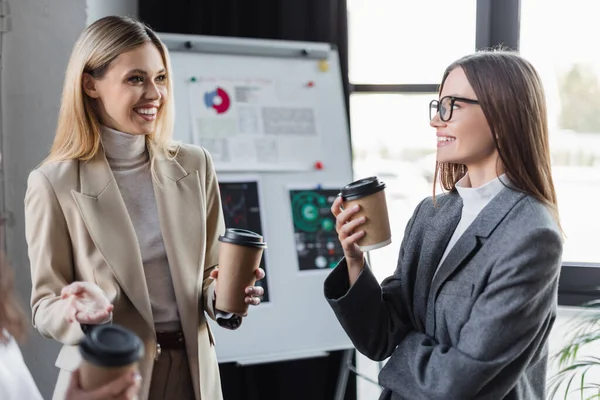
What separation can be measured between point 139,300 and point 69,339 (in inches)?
7.1

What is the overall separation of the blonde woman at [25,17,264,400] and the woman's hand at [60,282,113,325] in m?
0.20

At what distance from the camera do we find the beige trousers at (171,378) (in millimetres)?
1815

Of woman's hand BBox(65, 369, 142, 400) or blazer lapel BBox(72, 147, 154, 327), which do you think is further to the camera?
blazer lapel BBox(72, 147, 154, 327)

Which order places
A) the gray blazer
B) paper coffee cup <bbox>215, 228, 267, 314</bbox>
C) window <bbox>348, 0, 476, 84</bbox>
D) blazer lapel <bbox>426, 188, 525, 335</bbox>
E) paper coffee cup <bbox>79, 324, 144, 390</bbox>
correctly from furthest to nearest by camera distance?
window <bbox>348, 0, 476, 84</bbox>
paper coffee cup <bbox>215, 228, 267, 314</bbox>
blazer lapel <bbox>426, 188, 525, 335</bbox>
the gray blazer
paper coffee cup <bbox>79, 324, 144, 390</bbox>

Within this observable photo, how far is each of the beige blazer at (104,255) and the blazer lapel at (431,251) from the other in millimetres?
522

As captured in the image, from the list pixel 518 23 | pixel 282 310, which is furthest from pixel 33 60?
pixel 518 23

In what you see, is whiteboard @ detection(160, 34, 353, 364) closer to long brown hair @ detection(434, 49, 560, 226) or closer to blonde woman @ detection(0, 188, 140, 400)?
long brown hair @ detection(434, 49, 560, 226)

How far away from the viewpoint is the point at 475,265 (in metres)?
1.57

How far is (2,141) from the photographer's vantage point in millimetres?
2848

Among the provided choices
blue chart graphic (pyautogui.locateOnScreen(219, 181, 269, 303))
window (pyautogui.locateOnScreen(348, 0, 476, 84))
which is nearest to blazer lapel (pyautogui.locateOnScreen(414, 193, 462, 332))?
blue chart graphic (pyautogui.locateOnScreen(219, 181, 269, 303))

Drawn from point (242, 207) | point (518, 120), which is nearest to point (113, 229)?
point (518, 120)

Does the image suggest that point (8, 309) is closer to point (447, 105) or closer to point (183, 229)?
point (183, 229)

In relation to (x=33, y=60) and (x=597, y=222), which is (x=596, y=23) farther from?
(x=33, y=60)

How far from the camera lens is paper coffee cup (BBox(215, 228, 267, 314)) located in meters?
1.69
